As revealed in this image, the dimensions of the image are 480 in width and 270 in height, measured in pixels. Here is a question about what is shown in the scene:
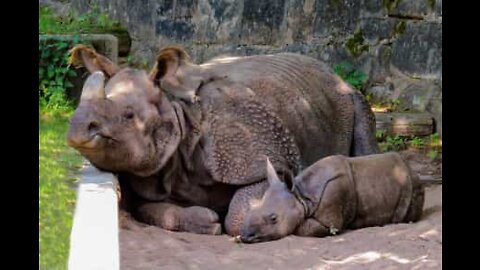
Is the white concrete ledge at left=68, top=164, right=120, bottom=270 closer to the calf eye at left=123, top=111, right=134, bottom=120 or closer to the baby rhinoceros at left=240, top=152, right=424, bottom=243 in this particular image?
the calf eye at left=123, top=111, right=134, bottom=120

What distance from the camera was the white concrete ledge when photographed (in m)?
4.02

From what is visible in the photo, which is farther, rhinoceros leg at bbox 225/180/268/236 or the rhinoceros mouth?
rhinoceros leg at bbox 225/180/268/236

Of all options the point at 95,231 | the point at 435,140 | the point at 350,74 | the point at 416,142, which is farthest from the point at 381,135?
the point at 95,231

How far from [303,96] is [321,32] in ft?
10.3

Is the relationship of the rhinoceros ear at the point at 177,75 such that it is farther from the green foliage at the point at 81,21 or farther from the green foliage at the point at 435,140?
the green foliage at the point at 435,140

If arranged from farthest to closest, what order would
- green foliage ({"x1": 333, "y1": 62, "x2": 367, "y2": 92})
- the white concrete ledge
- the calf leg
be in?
green foliage ({"x1": 333, "y1": 62, "x2": 367, "y2": 92}) → the calf leg → the white concrete ledge

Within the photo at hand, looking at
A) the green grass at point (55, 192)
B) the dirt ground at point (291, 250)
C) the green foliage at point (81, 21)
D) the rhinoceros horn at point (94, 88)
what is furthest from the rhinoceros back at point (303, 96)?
the green foliage at point (81, 21)

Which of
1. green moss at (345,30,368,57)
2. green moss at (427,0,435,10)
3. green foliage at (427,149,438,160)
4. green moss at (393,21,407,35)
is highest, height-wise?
green moss at (427,0,435,10)

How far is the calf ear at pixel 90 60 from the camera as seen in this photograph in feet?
24.8

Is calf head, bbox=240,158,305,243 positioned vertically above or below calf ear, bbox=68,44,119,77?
below

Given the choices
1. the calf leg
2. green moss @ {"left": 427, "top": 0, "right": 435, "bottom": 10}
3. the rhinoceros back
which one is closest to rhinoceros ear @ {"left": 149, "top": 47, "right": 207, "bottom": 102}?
the rhinoceros back

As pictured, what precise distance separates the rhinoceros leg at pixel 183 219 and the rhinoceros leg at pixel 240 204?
0.10m

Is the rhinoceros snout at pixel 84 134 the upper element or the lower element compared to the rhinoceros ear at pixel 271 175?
upper

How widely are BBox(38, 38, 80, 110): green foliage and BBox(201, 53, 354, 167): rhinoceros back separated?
1.73 metres
